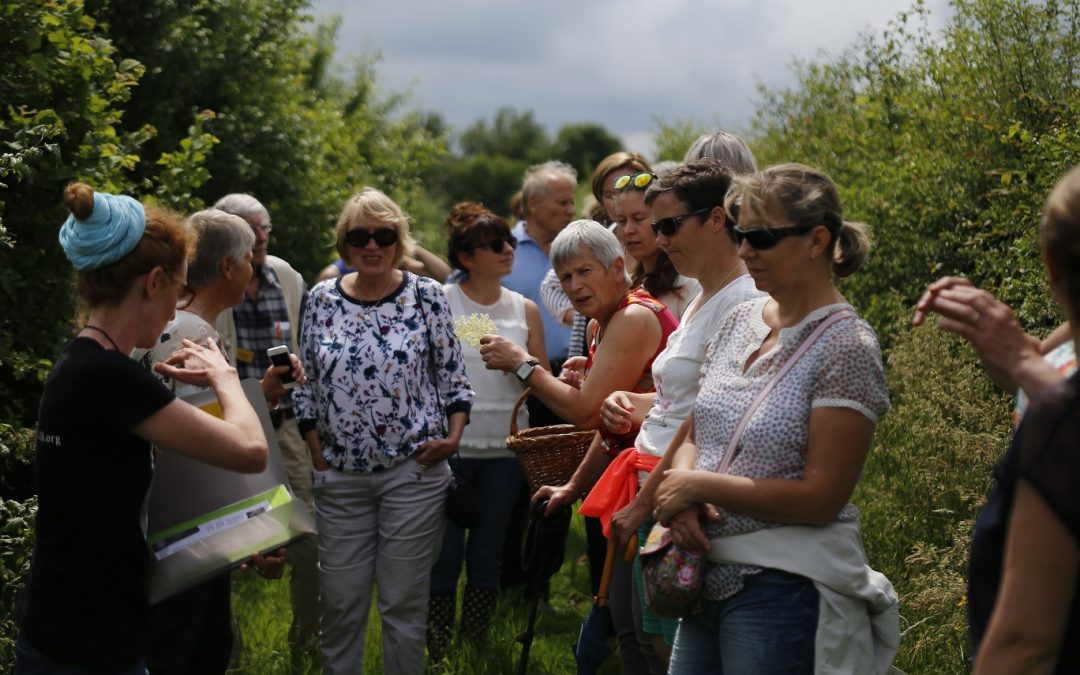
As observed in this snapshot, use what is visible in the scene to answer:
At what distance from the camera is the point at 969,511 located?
221 inches

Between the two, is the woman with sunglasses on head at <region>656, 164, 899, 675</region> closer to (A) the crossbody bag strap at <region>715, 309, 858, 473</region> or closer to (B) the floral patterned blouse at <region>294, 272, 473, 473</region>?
(A) the crossbody bag strap at <region>715, 309, 858, 473</region>

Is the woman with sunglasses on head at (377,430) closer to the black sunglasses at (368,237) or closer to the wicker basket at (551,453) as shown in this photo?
the black sunglasses at (368,237)

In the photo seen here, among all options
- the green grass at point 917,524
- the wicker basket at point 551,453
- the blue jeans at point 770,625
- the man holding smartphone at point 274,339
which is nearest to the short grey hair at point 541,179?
the man holding smartphone at point 274,339

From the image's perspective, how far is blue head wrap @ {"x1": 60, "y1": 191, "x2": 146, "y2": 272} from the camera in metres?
3.10

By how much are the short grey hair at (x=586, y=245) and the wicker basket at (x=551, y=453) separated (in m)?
0.69

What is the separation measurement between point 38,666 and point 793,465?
2.02m

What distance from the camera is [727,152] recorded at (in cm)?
457

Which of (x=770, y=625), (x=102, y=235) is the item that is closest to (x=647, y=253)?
(x=770, y=625)

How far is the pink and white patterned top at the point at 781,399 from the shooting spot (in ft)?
9.91

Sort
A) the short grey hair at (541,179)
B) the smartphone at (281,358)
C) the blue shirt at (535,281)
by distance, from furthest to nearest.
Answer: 1. the short grey hair at (541,179)
2. the blue shirt at (535,281)
3. the smartphone at (281,358)

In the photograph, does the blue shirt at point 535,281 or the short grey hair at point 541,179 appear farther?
Result: the short grey hair at point 541,179

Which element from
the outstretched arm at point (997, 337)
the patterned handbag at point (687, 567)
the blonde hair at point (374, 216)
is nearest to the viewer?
the outstretched arm at point (997, 337)

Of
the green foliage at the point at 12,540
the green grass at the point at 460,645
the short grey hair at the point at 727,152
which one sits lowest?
the green grass at the point at 460,645

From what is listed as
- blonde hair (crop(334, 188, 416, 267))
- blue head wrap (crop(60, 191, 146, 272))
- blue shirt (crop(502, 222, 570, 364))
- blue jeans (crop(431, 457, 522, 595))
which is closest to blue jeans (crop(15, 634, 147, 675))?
blue head wrap (crop(60, 191, 146, 272))
